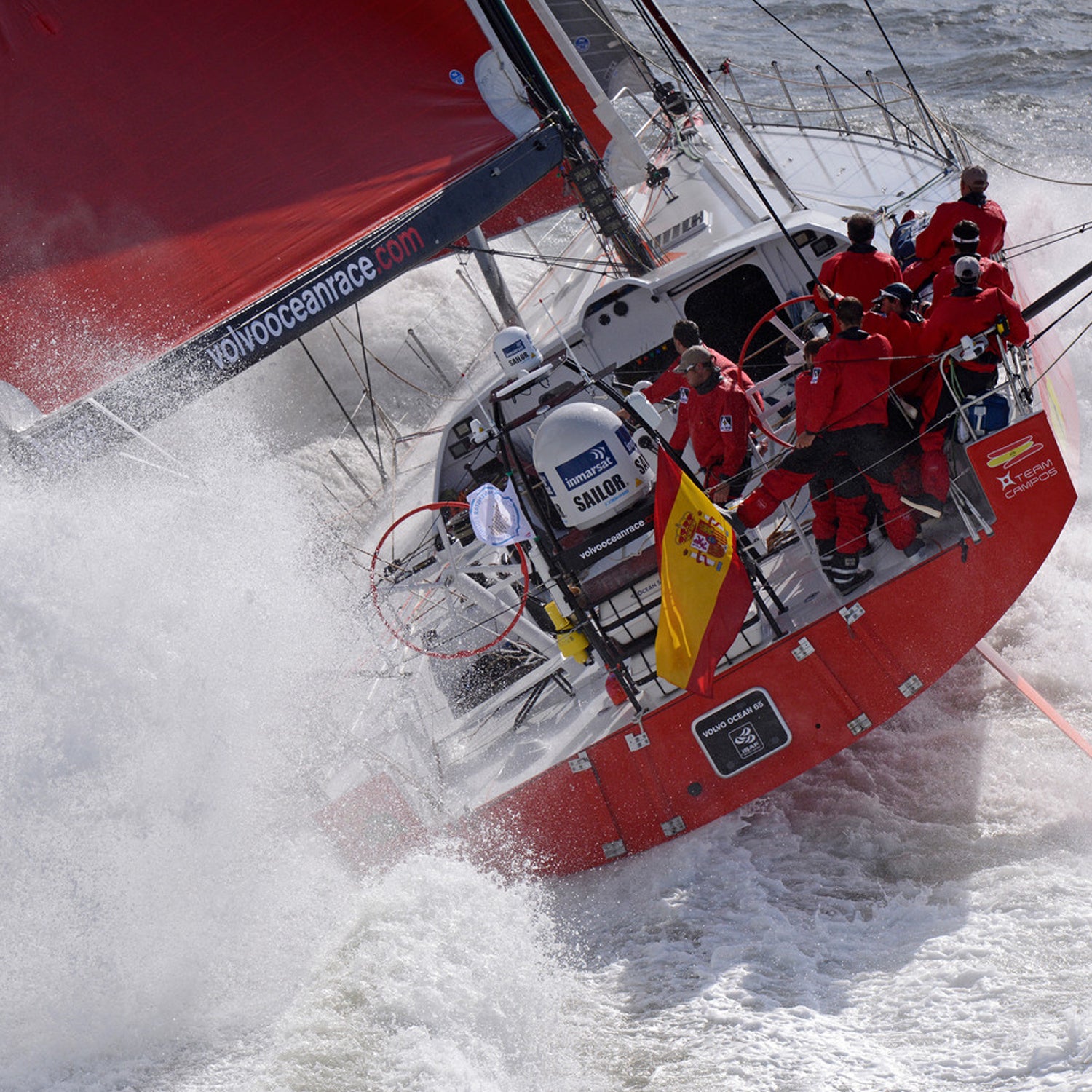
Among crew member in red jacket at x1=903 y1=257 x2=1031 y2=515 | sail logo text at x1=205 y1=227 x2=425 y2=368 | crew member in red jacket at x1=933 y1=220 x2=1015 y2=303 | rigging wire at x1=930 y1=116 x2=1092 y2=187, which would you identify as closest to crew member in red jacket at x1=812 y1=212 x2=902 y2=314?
crew member in red jacket at x1=933 y1=220 x2=1015 y2=303

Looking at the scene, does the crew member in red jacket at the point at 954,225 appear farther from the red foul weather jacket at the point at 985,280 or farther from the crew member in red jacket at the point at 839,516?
the crew member in red jacket at the point at 839,516

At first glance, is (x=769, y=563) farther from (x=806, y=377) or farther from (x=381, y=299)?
(x=381, y=299)

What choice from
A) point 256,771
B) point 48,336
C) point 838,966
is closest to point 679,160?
point 48,336

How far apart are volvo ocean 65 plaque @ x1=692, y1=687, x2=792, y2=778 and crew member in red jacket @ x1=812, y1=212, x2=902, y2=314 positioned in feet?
5.84

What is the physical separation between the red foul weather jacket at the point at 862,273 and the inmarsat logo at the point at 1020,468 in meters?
1.19

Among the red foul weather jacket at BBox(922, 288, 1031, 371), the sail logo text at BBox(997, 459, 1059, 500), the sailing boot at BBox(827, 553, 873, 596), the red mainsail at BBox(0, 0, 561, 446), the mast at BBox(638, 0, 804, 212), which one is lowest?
the sailing boot at BBox(827, 553, 873, 596)

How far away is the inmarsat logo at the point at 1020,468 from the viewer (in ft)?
14.5

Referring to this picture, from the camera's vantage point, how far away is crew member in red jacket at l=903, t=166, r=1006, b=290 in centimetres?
543

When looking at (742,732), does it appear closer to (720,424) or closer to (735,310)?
(720,424)

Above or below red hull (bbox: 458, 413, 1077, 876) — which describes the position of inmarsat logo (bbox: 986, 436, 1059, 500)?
above

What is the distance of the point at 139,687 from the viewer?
5.28m

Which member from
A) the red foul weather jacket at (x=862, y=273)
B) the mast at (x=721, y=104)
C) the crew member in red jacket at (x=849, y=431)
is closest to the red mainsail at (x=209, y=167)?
A: the mast at (x=721, y=104)

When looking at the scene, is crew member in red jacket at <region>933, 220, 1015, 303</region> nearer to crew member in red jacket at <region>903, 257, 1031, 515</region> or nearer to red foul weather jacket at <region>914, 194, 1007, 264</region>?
crew member in red jacket at <region>903, 257, 1031, 515</region>

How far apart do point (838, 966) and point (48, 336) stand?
14.4 ft
